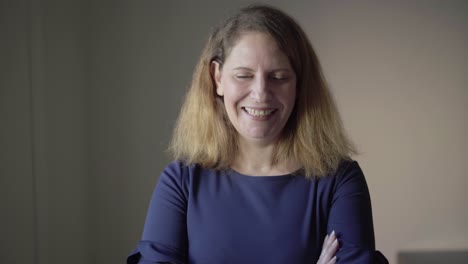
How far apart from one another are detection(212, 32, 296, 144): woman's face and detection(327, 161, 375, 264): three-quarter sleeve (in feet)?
0.83

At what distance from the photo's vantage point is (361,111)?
253 cm

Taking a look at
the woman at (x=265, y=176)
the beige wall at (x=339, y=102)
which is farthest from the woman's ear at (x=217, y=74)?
the beige wall at (x=339, y=102)

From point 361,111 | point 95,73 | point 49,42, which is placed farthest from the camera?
point 361,111

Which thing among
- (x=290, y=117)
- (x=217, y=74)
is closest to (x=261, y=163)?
(x=290, y=117)

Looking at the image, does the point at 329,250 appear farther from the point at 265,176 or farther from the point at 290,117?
the point at 290,117

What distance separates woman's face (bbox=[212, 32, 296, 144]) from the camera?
1.20 metres

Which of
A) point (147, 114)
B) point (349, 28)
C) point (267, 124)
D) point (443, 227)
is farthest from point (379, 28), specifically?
point (267, 124)

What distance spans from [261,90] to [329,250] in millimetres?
453

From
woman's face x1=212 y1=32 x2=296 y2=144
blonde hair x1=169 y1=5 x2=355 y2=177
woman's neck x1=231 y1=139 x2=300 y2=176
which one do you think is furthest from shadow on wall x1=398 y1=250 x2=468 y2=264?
woman's face x1=212 y1=32 x2=296 y2=144

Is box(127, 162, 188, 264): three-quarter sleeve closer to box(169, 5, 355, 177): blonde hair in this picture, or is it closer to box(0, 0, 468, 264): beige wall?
box(169, 5, 355, 177): blonde hair

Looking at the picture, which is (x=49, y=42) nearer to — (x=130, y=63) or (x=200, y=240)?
(x=130, y=63)

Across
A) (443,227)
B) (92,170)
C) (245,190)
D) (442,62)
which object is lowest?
(443,227)

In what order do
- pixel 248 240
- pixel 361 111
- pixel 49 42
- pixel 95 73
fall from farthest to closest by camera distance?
1. pixel 361 111
2. pixel 95 73
3. pixel 49 42
4. pixel 248 240

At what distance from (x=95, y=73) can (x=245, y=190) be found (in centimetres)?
140
